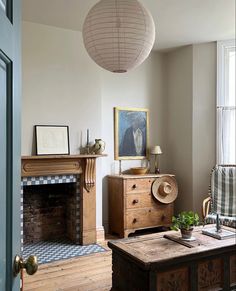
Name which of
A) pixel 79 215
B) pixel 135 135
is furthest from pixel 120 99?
pixel 79 215

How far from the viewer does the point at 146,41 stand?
206cm

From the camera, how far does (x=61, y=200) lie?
4457 millimetres

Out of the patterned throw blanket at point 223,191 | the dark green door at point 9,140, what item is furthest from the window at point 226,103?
the dark green door at point 9,140

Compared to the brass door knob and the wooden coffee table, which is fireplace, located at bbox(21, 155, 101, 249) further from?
the brass door knob

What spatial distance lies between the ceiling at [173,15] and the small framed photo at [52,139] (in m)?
1.37

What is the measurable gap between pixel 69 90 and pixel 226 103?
2371mm

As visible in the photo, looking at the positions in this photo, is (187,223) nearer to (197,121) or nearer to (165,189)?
(165,189)

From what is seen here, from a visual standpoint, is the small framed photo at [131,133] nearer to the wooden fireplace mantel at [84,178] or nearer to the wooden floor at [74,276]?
the wooden fireplace mantel at [84,178]

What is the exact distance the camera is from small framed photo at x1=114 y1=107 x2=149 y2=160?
4.88 meters

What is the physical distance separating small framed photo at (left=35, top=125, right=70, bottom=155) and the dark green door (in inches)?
117

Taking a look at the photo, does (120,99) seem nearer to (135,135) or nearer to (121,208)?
(135,135)

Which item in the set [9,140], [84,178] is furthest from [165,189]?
[9,140]

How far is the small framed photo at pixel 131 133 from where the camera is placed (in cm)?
488

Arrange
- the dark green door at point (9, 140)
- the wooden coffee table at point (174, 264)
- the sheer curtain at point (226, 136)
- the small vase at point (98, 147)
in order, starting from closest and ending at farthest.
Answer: the dark green door at point (9, 140), the wooden coffee table at point (174, 264), the small vase at point (98, 147), the sheer curtain at point (226, 136)
